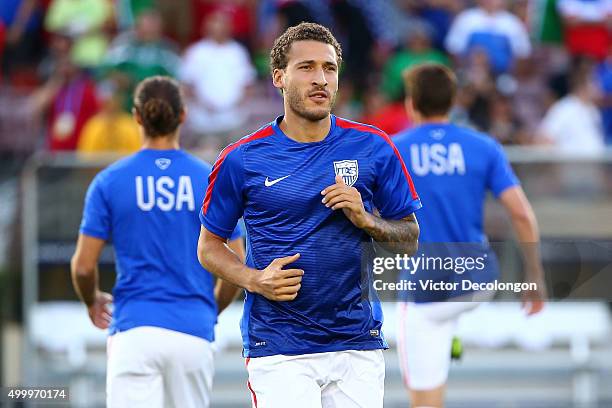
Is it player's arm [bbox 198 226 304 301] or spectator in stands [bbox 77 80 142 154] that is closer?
player's arm [bbox 198 226 304 301]

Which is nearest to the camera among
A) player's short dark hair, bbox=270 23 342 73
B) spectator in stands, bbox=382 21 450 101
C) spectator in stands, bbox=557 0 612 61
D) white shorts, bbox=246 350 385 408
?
→ white shorts, bbox=246 350 385 408

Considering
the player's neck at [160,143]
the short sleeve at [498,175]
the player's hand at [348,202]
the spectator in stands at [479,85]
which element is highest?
the spectator in stands at [479,85]

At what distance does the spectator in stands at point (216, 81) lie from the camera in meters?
13.0

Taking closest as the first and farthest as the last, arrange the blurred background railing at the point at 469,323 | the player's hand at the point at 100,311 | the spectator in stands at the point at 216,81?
the player's hand at the point at 100,311 < the blurred background railing at the point at 469,323 < the spectator in stands at the point at 216,81

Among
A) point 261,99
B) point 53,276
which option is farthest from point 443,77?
point 261,99

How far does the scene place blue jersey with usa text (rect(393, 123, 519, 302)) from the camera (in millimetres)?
7859

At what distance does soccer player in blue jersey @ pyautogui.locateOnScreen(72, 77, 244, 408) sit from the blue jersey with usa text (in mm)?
1510

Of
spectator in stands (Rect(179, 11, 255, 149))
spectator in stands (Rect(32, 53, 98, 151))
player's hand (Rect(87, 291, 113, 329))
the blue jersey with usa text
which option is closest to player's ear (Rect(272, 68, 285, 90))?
player's hand (Rect(87, 291, 113, 329))

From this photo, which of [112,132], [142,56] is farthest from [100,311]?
[142,56]

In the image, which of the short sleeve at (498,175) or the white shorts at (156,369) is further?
the short sleeve at (498,175)

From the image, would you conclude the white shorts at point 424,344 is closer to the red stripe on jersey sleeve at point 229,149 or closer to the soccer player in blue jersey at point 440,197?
the soccer player in blue jersey at point 440,197

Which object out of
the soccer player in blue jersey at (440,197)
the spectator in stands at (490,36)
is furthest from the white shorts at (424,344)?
the spectator in stands at (490,36)

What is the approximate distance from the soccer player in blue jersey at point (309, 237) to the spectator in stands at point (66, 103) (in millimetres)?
7345

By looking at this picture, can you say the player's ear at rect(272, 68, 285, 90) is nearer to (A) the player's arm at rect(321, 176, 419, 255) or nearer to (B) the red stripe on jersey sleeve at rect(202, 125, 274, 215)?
(B) the red stripe on jersey sleeve at rect(202, 125, 274, 215)
